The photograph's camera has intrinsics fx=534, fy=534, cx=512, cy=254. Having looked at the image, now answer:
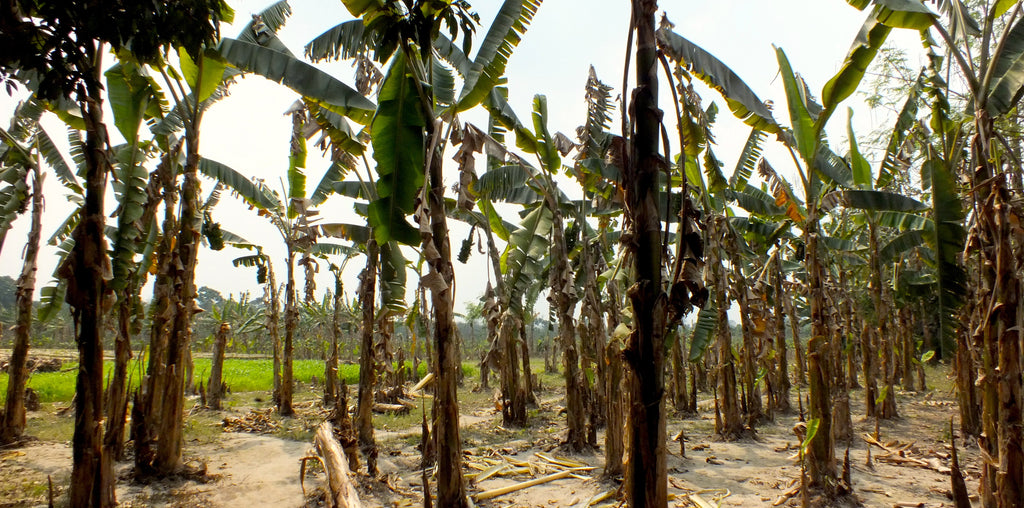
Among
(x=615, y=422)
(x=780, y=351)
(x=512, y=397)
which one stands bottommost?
(x=512, y=397)

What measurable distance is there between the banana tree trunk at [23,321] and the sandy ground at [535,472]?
600 mm

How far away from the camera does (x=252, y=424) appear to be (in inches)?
456

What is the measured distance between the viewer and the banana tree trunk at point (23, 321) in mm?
9016

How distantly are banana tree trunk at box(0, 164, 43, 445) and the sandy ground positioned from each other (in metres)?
0.60

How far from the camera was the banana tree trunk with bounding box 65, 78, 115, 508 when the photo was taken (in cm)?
430

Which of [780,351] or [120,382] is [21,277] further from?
[780,351]

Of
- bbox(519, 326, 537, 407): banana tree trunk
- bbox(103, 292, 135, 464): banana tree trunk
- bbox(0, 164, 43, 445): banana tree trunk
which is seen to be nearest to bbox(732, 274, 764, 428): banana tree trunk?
bbox(519, 326, 537, 407): banana tree trunk

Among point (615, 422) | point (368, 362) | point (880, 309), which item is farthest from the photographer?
point (880, 309)

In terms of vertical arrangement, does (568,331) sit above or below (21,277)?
below

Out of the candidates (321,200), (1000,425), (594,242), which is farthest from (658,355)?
(321,200)

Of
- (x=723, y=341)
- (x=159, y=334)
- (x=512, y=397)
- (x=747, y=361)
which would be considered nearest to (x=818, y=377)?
(x=723, y=341)

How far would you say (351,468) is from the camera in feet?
22.2

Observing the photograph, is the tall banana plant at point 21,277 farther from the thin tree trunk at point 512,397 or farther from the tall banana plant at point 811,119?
the tall banana plant at point 811,119

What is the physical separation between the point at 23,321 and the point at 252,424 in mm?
4474
